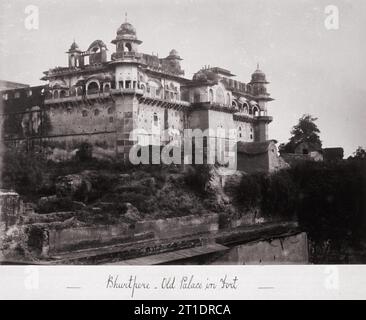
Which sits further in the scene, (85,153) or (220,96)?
(220,96)

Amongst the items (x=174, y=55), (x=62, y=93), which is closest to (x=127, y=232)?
(x=62, y=93)

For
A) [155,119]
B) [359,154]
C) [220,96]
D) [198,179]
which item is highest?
[220,96]

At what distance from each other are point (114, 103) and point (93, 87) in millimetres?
1512

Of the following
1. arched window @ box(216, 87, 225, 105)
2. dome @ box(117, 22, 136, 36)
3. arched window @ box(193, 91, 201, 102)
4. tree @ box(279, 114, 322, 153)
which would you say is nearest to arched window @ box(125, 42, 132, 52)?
dome @ box(117, 22, 136, 36)

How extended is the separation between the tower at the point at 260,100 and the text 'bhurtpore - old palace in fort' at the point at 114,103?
4116mm

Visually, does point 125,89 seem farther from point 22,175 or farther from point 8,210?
point 8,210

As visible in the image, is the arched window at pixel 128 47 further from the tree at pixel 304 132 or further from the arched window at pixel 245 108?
the tree at pixel 304 132

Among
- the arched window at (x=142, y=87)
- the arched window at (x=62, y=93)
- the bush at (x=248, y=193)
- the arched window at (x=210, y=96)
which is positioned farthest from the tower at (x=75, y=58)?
the bush at (x=248, y=193)

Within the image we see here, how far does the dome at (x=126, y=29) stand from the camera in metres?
24.2

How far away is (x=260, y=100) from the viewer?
35.3 m

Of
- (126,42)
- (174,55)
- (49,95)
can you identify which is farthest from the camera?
(174,55)
